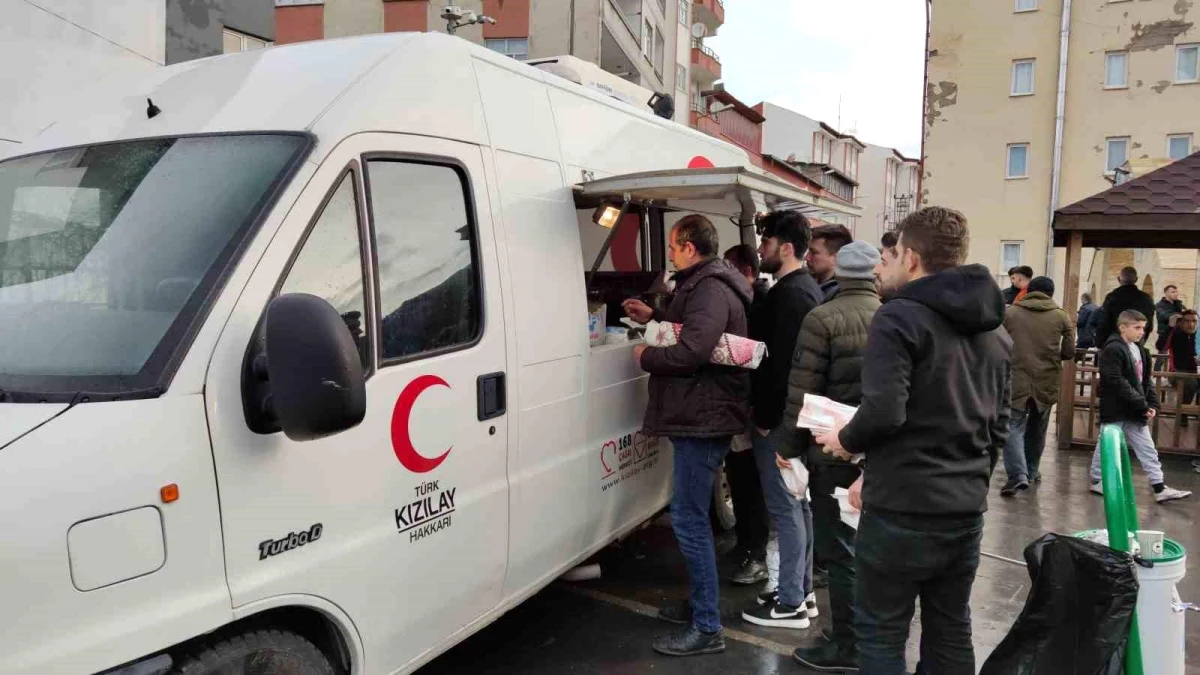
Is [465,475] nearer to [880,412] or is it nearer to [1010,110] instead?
[880,412]

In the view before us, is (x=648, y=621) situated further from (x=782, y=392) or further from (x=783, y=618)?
(x=782, y=392)

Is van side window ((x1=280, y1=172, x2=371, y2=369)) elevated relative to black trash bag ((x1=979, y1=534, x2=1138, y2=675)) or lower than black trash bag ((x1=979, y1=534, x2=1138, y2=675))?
A: elevated

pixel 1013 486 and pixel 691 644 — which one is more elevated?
pixel 691 644

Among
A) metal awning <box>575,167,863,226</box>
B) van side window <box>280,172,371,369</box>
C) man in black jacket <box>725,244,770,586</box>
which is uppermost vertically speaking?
metal awning <box>575,167,863,226</box>

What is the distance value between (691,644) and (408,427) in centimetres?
204

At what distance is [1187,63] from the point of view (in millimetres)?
24828

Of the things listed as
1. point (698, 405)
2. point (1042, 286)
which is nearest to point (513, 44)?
point (1042, 286)

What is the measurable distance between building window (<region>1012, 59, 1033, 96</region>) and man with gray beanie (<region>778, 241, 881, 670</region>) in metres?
→ 26.5

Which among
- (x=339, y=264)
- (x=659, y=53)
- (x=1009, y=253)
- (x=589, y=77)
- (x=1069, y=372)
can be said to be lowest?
(x=1069, y=372)

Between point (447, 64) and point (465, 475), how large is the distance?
160 centimetres

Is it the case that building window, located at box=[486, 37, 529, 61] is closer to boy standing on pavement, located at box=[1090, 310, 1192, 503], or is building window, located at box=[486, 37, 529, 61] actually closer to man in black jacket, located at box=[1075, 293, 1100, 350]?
man in black jacket, located at box=[1075, 293, 1100, 350]

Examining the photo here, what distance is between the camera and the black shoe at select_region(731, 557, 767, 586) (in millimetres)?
5047

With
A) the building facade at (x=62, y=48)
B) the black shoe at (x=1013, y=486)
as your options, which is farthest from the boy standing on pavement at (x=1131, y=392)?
the building facade at (x=62, y=48)

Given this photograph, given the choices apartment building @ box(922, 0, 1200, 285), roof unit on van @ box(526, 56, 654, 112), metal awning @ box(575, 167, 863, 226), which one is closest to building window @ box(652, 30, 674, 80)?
apartment building @ box(922, 0, 1200, 285)
